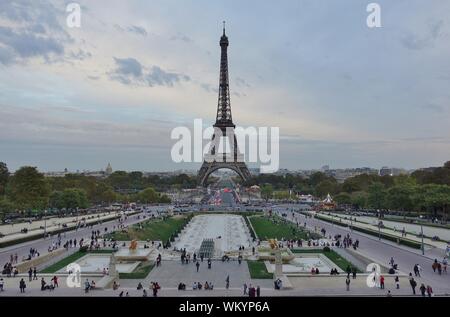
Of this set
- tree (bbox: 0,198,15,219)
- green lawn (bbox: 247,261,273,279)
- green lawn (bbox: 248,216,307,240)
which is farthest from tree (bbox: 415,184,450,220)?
tree (bbox: 0,198,15,219)

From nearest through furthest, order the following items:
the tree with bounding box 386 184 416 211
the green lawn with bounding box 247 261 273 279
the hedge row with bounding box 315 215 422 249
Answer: the green lawn with bounding box 247 261 273 279
the hedge row with bounding box 315 215 422 249
the tree with bounding box 386 184 416 211

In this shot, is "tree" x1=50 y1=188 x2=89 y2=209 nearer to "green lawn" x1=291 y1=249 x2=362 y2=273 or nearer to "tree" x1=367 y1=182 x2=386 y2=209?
"green lawn" x1=291 y1=249 x2=362 y2=273

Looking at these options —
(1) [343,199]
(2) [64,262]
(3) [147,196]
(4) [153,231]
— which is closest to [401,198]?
(1) [343,199]

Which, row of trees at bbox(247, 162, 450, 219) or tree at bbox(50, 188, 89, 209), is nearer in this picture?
row of trees at bbox(247, 162, 450, 219)
